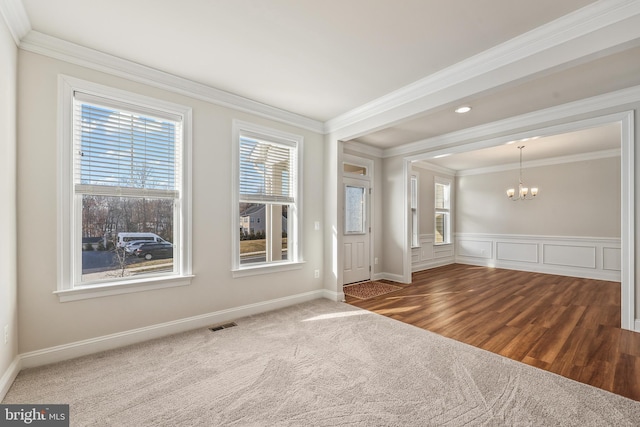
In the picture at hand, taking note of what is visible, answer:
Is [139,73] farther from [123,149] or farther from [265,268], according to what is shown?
[265,268]

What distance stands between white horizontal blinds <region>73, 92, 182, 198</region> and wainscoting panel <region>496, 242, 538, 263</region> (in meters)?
7.72

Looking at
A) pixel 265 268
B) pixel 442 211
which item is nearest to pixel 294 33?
pixel 265 268

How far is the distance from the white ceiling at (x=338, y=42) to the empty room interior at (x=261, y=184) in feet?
0.07

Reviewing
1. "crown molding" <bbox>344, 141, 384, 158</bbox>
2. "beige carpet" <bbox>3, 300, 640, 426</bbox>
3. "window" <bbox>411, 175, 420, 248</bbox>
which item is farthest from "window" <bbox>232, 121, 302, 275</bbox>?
"window" <bbox>411, 175, 420, 248</bbox>

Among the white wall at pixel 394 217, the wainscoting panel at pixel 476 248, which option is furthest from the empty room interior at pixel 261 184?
the wainscoting panel at pixel 476 248

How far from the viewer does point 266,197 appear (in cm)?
391

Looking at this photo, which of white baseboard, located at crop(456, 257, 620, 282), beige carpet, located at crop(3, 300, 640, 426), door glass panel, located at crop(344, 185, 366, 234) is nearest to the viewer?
beige carpet, located at crop(3, 300, 640, 426)

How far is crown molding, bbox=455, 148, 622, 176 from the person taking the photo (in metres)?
5.93

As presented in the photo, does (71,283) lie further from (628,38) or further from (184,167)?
(628,38)

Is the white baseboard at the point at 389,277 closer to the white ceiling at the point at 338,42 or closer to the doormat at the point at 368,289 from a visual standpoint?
the doormat at the point at 368,289

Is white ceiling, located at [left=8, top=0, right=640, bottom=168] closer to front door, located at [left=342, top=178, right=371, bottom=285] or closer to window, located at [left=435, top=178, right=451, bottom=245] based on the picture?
front door, located at [left=342, top=178, right=371, bottom=285]

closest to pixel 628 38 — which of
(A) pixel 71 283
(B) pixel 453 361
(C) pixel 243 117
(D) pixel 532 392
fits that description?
(D) pixel 532 392

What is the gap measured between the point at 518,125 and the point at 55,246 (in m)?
5.68

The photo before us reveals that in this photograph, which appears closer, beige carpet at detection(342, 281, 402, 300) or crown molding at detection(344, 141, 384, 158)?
beige carpet at detection(342, 281, 402, 300)
